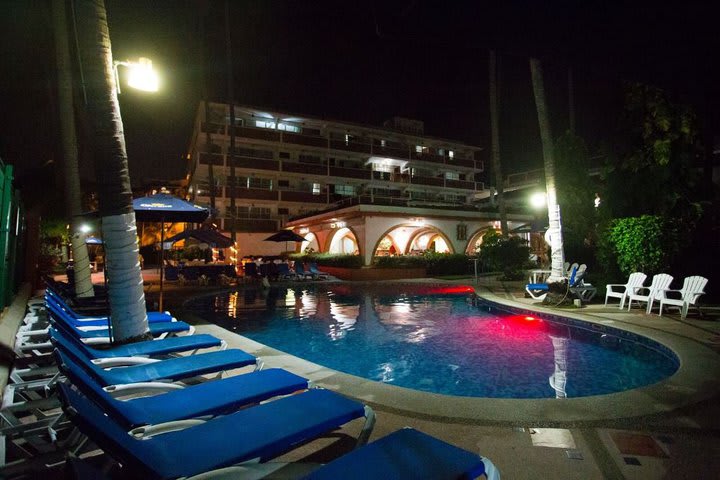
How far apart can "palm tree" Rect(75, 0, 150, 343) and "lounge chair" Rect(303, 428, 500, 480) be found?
3740mm

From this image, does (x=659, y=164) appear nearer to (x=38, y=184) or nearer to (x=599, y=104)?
(x=599, y=104)

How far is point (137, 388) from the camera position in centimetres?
315

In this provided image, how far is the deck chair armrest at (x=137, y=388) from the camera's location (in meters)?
3.09

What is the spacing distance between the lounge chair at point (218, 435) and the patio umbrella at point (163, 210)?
562 cm

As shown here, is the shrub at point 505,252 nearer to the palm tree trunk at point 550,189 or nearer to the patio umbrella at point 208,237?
the palm tree trunk at point 550,189

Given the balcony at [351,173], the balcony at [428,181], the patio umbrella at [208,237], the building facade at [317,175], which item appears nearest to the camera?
the patio umbrella at [208,237]

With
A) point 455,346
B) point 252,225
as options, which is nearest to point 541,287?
point 455,346

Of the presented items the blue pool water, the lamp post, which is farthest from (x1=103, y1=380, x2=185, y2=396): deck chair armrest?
the lamp post

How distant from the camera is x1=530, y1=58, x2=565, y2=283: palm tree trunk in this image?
38.5 ft

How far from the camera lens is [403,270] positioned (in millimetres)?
21281

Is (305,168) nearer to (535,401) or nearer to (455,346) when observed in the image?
(455,346)

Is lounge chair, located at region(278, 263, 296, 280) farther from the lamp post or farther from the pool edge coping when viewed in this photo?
the pool edge coping

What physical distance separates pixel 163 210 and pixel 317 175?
31297mm

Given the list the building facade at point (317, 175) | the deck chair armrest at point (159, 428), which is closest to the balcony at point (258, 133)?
the building facade at point (317, 175)
